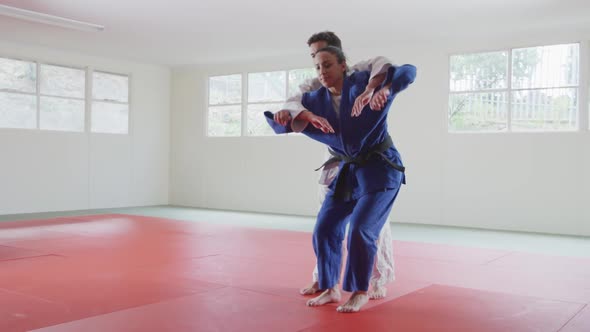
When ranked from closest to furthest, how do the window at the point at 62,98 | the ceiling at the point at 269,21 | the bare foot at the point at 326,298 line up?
the bare foot at the point at 326,298
the ceiling at the point at 269,21
the window at the point at 62,98

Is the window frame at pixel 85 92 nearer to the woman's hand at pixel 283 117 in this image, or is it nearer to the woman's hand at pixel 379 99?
the woman's hand at pixel 283 117

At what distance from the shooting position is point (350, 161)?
3.42 meters

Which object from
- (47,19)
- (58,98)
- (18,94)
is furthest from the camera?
(58,98)

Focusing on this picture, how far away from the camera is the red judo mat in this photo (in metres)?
3.09

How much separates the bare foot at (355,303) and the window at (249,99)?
24.5 ft

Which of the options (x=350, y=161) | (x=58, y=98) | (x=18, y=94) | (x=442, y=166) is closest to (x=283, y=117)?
(x=350, y=161)

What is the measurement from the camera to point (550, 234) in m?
8.02

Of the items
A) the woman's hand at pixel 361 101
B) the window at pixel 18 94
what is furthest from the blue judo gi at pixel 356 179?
the window at pixel 18 94

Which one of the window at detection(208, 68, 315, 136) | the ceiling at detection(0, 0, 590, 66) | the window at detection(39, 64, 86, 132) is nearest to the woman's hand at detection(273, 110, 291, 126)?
the ceiling at detection(0, 0, 590, 66)

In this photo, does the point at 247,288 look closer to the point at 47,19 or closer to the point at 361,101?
the point at 361,101

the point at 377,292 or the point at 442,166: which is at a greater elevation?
the point at 442,166

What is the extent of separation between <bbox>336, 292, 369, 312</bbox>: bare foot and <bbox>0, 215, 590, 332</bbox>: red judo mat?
0.05m

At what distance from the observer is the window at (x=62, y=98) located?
10359mm

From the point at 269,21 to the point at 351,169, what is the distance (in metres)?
5.18
